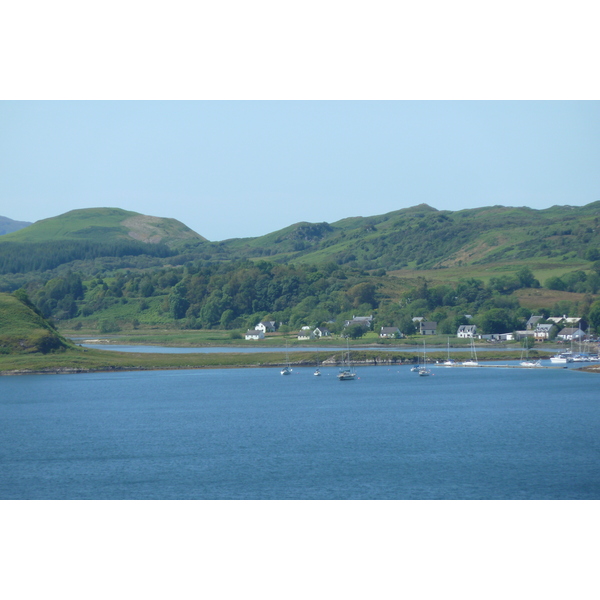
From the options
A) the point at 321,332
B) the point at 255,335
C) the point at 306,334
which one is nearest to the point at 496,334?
the point at 321,332

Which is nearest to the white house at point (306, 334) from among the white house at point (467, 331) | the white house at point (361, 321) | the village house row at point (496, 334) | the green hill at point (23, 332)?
the village house row at point (496, 334)

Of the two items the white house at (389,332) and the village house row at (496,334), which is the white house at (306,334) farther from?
the white house at (389,332)

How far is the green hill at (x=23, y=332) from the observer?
237 feet

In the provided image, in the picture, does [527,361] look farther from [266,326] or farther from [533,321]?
[266,326]

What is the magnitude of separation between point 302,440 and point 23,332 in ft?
152

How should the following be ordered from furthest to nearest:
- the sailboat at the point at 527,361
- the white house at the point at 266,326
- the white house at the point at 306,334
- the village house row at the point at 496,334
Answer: the white house at the point at 266,326 < the white house at the point at 306,334 < the village house row at the point at 496,334 < the sailboat at the point at 527,361

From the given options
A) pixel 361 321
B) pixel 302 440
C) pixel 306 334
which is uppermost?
pixel 361 321

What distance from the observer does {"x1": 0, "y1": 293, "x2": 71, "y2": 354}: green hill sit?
237 feet

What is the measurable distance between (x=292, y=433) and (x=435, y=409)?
39.3 ft

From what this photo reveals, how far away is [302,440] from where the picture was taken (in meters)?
35.8

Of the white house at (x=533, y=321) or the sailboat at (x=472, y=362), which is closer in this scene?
the sailboat at (x=472, y=362)

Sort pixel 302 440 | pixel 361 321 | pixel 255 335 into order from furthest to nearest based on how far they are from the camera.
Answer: pixel 255 335, pixel 361 321, pixel 302 440

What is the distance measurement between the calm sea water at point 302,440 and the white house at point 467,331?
118 ft

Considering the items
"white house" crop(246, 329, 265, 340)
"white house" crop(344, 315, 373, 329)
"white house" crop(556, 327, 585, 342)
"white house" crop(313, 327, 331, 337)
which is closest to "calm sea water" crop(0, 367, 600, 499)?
"white house" crop(556, 327, 585, 342)
